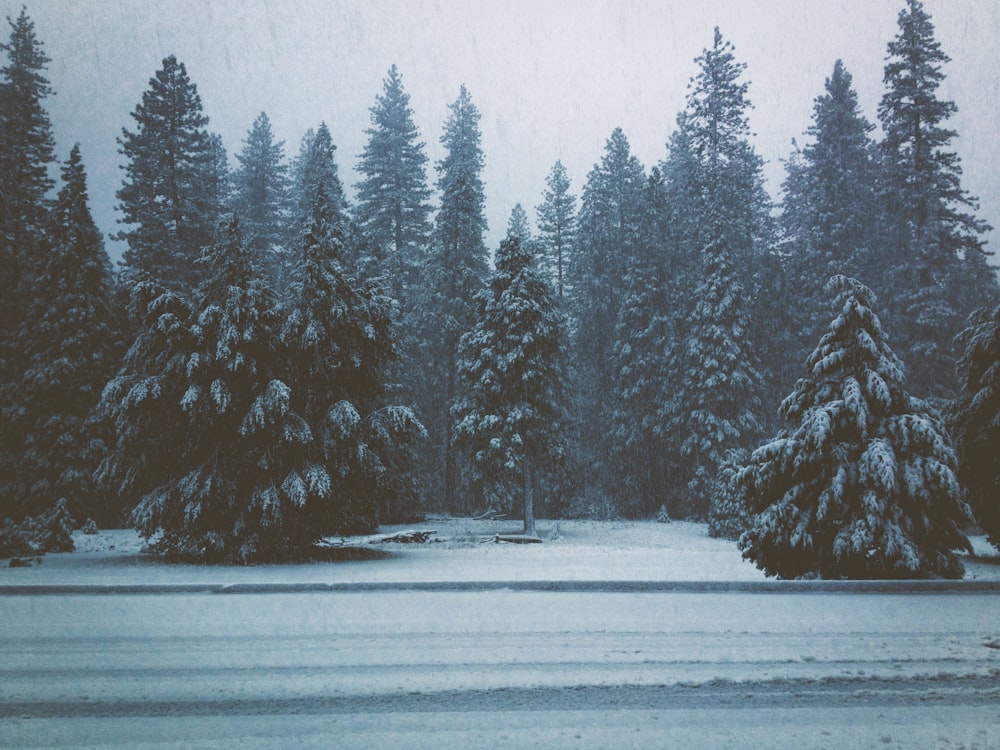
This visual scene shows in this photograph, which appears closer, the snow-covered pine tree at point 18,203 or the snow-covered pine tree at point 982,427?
the snow-covered pine tree at point 982,427

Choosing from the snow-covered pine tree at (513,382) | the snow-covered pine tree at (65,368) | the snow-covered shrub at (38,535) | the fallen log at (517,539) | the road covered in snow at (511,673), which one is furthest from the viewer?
the snow-covered pine tree at (513,382)

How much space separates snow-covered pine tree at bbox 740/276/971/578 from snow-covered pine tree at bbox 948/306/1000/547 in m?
6.41

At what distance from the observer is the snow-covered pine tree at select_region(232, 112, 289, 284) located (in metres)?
45.0

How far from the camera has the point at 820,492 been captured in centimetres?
1127

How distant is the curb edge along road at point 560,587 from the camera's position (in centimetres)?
877

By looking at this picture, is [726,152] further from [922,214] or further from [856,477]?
[856,477]

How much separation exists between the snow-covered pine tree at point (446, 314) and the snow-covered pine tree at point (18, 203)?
18791mm

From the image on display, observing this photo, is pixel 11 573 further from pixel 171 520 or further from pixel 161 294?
pixel 161 294

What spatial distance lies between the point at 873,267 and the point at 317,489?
34.6 metres

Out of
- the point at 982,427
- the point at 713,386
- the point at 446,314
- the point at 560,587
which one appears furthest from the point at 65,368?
the point at 982,427

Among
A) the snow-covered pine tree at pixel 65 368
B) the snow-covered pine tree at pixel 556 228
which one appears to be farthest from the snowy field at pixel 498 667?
the snow-covered pine tree at pixel 556 228

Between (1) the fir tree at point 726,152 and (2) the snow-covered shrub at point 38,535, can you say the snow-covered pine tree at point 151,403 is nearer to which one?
(2) the snow-covered shrub at point 38,535

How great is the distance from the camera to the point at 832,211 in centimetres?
3806

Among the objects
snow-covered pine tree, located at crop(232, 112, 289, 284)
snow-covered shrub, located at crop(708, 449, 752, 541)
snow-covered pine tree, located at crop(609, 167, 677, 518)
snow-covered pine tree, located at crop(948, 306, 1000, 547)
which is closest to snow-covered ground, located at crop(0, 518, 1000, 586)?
snow-covered shrub, located at crop(708, 449, 752, 541)
